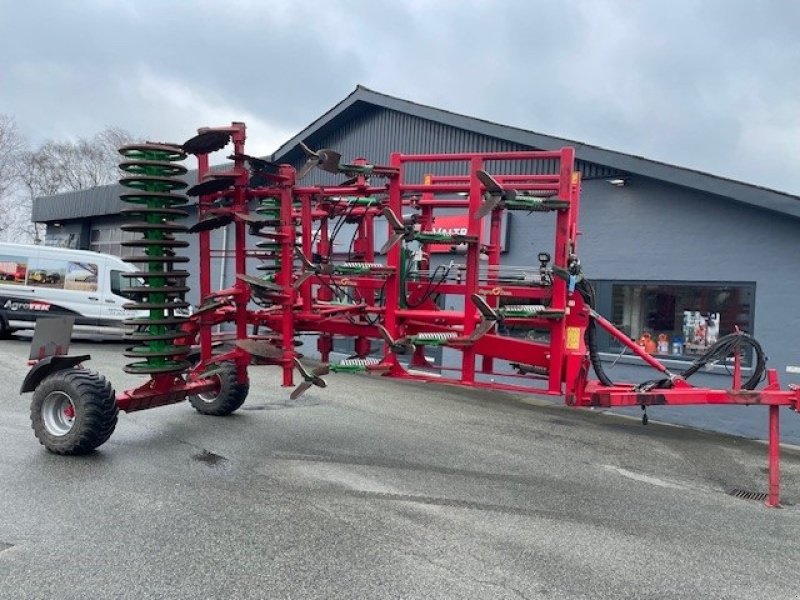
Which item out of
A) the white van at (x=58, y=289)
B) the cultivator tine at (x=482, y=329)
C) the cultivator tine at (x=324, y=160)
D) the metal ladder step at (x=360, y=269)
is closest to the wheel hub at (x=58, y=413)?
the metal ladder step at (x=360, y=269)

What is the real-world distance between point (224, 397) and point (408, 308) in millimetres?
2769

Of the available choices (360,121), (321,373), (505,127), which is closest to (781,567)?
(321,373)

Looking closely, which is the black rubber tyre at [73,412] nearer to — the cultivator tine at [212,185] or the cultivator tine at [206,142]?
the cultivator tine at [212,185]

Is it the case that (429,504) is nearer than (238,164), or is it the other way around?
(429,504)

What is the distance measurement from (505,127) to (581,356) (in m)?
6.68

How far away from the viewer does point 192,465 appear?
240 inches

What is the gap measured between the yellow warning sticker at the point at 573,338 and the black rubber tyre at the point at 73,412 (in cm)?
410

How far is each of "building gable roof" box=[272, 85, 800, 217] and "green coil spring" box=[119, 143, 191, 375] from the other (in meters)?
6.43

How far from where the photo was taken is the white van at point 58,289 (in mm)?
15227

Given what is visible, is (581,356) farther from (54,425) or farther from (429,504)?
(54,425)

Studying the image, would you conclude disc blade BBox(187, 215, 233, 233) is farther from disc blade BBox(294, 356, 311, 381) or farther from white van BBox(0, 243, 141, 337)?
white van BBox(0, 243, 141, 337)

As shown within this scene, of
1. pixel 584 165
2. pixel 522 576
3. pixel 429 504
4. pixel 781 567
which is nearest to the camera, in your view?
pixel 522 576

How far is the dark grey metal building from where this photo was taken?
29.5 ft

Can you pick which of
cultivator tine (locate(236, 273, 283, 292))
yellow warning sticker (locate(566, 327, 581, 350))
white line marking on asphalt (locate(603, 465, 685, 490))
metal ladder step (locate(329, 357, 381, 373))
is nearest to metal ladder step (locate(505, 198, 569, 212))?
yellow warning sticker (locate(566, 327, 581, 350))
